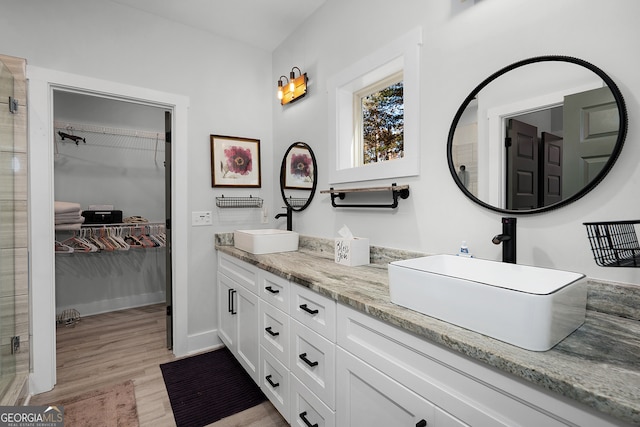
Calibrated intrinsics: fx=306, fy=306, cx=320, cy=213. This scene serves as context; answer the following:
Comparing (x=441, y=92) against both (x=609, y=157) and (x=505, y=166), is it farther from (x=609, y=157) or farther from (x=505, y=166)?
(x=609, y=157)

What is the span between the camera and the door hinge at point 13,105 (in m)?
1.82

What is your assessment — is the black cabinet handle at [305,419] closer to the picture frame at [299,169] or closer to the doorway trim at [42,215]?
the picture frame at [299,169]

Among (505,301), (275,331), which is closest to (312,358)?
(275,331)

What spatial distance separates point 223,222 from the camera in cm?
267

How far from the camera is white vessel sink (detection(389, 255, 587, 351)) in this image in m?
0.70

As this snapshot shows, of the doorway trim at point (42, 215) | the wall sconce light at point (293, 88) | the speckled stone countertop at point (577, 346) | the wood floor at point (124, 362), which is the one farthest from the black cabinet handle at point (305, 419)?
the wall sconce light at point (293, 88)

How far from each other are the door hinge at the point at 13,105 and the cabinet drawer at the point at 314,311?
1.99m

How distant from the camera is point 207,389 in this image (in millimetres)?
2010

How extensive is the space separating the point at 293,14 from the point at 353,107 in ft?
3.06

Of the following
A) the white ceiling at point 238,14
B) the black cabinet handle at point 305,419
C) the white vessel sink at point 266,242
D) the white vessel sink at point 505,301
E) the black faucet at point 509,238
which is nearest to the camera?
the white vessel sink at point 505,301

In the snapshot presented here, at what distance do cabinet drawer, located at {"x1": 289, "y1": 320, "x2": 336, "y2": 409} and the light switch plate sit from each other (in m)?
1.44

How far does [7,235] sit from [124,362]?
3.97ft

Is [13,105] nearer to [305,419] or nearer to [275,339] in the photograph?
[275,339]

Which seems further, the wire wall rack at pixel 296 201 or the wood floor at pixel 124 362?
the wire wall rack at pixel 296 201
